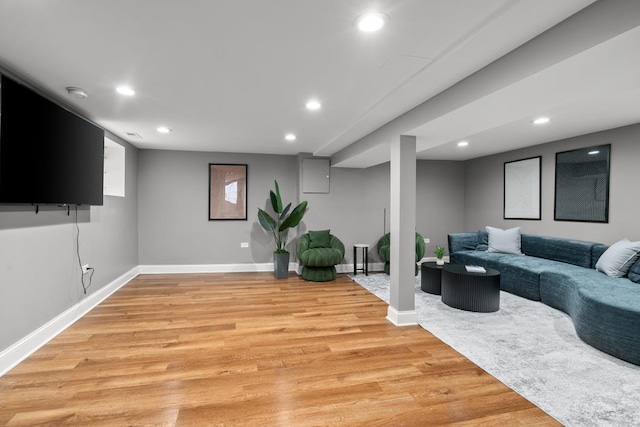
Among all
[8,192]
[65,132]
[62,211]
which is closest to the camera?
[8,192]

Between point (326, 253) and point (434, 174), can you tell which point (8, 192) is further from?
Result: point (434, 174)

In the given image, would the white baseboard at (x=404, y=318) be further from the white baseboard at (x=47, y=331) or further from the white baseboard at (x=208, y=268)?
the white baseboard at (x=47, y=331)

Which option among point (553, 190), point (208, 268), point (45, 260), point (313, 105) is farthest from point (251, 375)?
point (553, 190)

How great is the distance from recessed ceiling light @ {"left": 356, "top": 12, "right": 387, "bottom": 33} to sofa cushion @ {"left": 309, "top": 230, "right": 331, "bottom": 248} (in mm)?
4341

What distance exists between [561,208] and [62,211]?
6.58m

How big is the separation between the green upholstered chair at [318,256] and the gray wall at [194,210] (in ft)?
2.05

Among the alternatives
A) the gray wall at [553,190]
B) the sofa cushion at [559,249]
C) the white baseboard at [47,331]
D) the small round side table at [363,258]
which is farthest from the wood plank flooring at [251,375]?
the gray wall at [553,190]

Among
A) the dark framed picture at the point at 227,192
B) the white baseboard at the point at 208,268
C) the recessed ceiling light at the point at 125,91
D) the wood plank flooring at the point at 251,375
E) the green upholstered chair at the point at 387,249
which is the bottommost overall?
the wood plank flooring at the point at 251,375

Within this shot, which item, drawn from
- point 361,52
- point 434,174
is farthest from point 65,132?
point 434,174

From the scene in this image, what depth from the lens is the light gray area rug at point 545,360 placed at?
206 cm

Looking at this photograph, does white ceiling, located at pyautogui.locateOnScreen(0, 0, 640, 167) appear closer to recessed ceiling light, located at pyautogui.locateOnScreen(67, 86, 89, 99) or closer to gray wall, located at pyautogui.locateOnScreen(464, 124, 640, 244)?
recessed ceiling light, located at pyautogui.locateOnScreen(67, 86, 89, 99)

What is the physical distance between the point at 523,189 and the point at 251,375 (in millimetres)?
5416

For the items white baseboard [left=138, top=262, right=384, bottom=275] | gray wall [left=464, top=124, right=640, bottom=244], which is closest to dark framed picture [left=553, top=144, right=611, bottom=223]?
gray wall [left=464, top=124, right=640, bottom=244]

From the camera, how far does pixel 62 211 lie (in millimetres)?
3350
